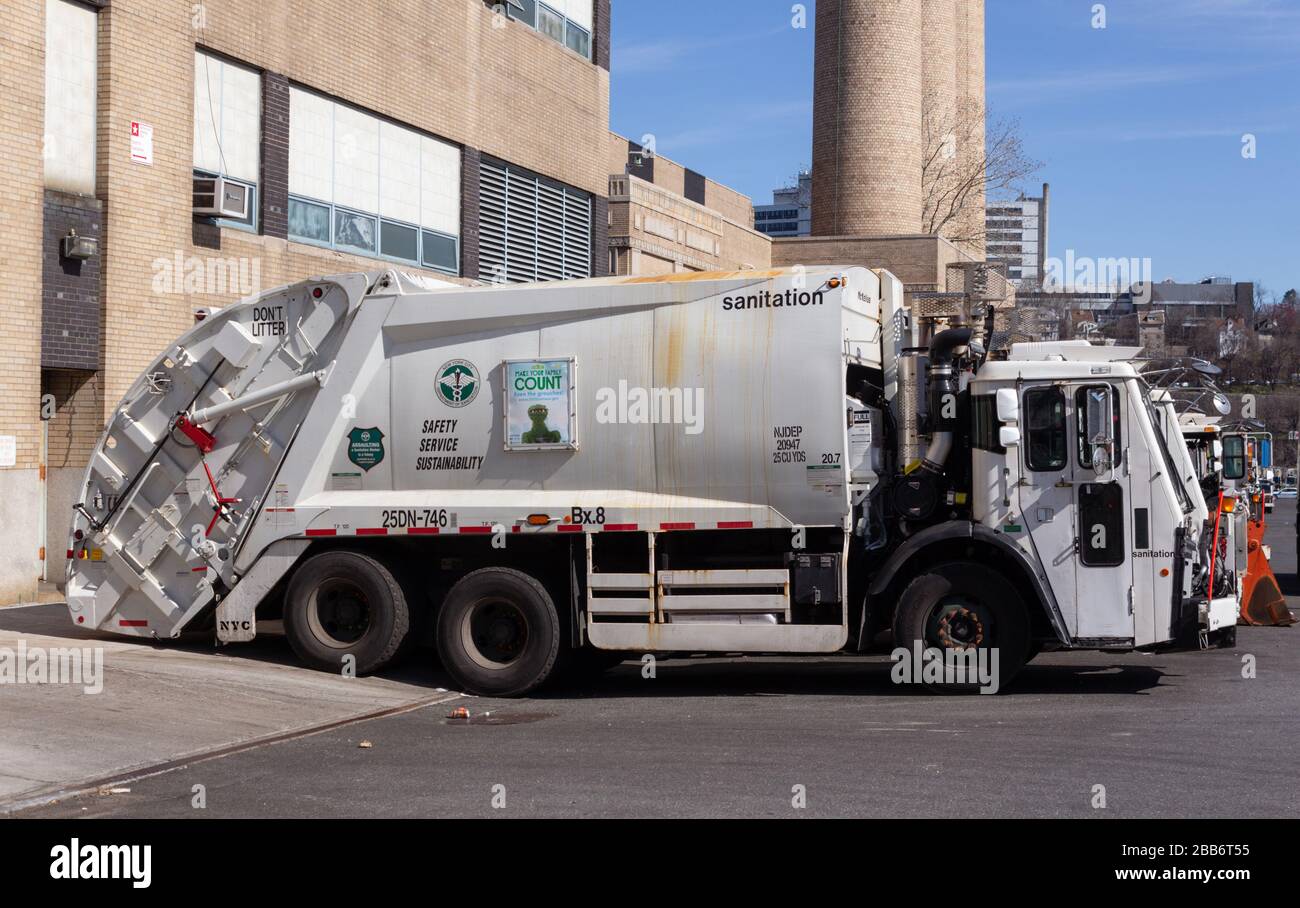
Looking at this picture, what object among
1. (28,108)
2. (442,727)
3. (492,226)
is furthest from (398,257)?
(442,727)

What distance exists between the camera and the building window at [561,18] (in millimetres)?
24219

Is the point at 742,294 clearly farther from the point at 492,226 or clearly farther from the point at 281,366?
the point at 492,226

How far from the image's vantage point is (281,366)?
41.4ft

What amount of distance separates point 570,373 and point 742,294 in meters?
1.51

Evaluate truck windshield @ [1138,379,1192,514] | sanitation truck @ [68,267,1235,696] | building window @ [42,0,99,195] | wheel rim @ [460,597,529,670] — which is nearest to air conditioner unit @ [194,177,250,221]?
building window @ [42,0,99,195]

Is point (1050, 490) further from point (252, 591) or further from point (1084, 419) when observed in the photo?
point (252, 591)

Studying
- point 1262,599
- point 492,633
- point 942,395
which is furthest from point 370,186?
point 1262,599

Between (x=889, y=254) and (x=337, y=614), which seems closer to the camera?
(x=337, y=614)

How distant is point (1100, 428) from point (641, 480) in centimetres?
350

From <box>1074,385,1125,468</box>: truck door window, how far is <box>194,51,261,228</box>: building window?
35.8 ft

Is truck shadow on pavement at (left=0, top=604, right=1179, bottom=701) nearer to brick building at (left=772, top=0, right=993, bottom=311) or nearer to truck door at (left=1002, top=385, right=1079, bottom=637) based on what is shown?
truck door at (left=1002, top=385, right=1079, bottom=637)

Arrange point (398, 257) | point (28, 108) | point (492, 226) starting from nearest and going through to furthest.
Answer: point (28, 108) < point (398, 257) < point (492, 226)

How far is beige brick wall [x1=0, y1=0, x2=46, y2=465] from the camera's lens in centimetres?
1491

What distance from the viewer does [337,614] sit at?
41.1 feet
